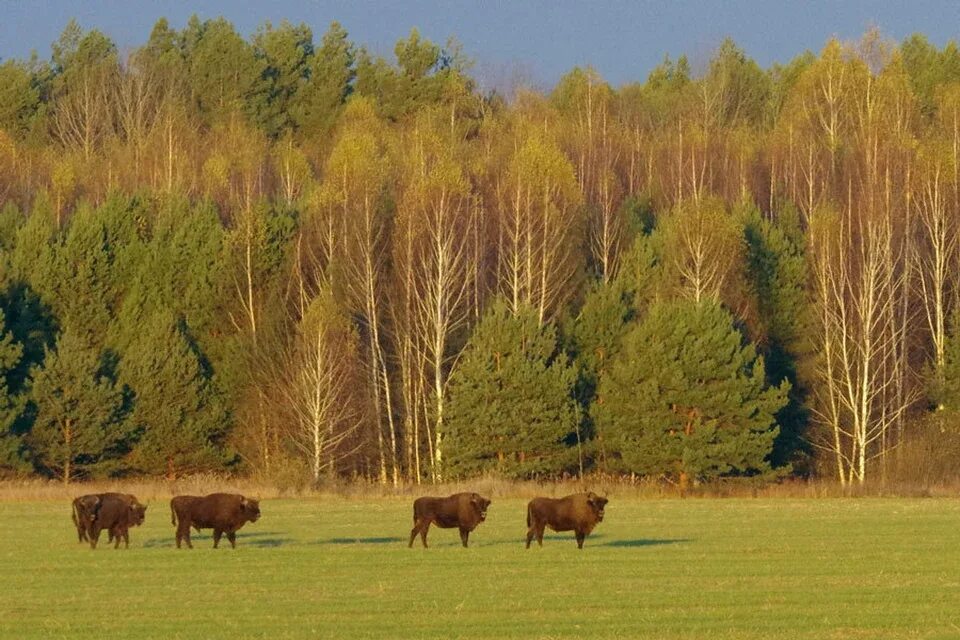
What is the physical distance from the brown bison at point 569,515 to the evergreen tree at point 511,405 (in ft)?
107

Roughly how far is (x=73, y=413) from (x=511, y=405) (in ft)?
55.3

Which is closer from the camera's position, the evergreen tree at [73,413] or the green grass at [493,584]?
the green grass at [493,584]

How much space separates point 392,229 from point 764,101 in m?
44.3

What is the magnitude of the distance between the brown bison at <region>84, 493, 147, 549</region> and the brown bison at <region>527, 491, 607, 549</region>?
7.01 metres

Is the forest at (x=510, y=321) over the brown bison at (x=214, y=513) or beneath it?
over

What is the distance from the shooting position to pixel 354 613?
19.0m

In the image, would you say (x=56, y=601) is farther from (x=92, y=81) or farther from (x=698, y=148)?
(x=92, y=81)

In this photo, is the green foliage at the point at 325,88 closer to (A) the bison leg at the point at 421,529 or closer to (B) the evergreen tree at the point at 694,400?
(B) the evergreen tree at the point at 694,400

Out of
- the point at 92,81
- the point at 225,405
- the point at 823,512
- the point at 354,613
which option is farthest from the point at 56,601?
the point at 92,81

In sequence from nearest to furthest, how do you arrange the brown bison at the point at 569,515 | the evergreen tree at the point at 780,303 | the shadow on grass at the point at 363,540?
the brown bison at the point at 569,515, the shadow on grass at the point at 363,540, the evergreen tree at the point at 780,303

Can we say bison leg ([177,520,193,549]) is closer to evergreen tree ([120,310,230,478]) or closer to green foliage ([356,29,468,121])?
evergreen tree ([120,310,230,478])

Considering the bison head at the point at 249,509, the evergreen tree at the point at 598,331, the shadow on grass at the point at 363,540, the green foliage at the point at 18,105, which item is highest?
the green foliage at the point at 18,105

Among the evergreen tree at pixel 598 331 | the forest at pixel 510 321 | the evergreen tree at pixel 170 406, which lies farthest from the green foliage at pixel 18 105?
the evergreen tree at pixel 598 331

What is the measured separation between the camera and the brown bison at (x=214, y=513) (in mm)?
29219
